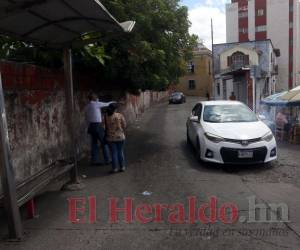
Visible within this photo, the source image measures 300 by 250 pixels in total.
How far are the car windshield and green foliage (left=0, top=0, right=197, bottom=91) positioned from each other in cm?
258

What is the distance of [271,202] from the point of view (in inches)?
252

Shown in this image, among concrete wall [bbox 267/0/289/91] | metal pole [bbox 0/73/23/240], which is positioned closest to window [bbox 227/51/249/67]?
concrete wall [bbox 267/0/289/91]

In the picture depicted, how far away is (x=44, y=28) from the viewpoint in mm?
6809

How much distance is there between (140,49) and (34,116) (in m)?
4.47

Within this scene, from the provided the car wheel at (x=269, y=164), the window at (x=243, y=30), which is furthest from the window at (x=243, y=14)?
the car wheel at (x=269, y=164)

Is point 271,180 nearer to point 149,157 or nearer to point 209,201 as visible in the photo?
point 209,201

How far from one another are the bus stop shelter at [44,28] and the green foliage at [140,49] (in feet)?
7.45

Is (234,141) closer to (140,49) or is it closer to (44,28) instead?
(140,49)

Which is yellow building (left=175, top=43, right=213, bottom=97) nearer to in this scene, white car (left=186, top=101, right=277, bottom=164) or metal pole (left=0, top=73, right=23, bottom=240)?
white car (left=186, top=101, right=277, bottom=164)

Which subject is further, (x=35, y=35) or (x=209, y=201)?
(x=35, y=35)

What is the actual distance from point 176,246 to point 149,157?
6190mm

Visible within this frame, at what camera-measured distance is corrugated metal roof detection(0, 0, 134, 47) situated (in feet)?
17.1

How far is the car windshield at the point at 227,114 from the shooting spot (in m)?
10.1

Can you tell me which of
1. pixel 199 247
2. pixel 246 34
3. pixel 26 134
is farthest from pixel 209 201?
pixel 246 34
